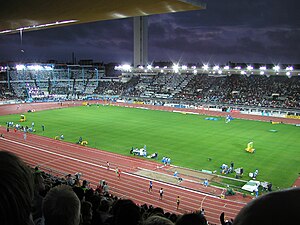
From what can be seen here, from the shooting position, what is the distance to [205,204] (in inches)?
825

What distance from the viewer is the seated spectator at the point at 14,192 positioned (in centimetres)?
145

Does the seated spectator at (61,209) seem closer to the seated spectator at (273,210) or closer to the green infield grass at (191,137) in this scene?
the seated spectator at (273,210)

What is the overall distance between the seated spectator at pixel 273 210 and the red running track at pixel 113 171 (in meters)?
18.9

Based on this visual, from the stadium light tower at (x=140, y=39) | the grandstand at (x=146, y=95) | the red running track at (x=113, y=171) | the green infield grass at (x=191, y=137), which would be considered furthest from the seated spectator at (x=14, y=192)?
the stadium light tower at (x=140, y=39)


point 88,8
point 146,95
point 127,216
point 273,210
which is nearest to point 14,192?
point 273,210

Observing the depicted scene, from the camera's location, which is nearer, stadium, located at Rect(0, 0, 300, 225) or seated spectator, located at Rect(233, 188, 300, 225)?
seated spectator, located at Rect(233, 188, 300, 225)

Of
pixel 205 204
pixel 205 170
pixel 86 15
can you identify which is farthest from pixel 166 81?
pixel 86 15

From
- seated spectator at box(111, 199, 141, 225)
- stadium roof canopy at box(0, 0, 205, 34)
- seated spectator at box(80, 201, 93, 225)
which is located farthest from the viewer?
stadium roof canopy at box(0, 0, 205, 34)

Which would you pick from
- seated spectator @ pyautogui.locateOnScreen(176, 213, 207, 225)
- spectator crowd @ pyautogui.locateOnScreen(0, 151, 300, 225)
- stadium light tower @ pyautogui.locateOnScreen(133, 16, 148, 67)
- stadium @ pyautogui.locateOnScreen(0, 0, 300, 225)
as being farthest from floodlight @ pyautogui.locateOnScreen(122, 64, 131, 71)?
spectator crowd @ pyautogui.locateOnScreen(0, 151, 300, 225)

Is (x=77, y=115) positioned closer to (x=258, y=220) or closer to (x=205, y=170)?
(x=205, y=170)

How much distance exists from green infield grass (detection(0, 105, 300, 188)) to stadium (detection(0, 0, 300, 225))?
5.3 inches

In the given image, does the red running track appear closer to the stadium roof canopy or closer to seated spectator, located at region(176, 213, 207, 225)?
the stadium roof canopy

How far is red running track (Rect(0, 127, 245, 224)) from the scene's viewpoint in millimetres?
20859

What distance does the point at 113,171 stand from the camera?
27.3 meters
